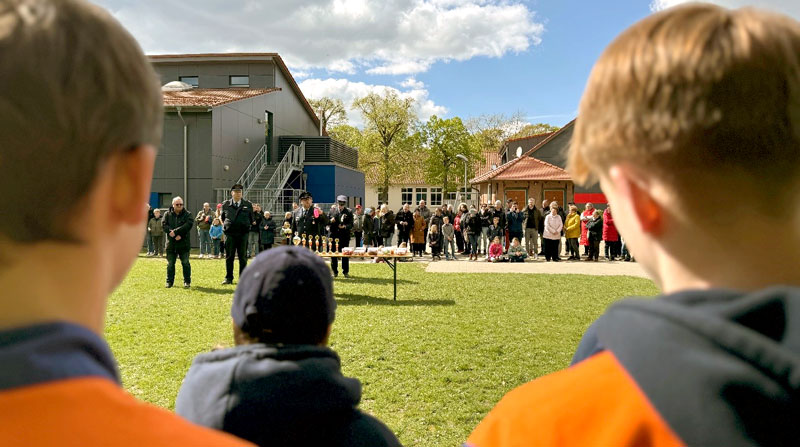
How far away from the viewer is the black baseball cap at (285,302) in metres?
1.73

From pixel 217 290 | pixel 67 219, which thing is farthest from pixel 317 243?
pixel 67 219

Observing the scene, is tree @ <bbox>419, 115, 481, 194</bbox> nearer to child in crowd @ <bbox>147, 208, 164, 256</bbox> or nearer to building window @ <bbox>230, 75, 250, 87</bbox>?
building window @ <bbox>230, 75, 250, 87</bbox>

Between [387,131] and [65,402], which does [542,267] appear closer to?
[65,402]

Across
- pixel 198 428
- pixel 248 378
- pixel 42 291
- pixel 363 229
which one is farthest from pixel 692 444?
pixel 363 229

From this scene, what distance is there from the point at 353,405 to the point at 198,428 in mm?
1024

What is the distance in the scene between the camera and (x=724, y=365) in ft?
2.49

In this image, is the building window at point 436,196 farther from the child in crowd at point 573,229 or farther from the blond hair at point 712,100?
the blond hair at point 712,100

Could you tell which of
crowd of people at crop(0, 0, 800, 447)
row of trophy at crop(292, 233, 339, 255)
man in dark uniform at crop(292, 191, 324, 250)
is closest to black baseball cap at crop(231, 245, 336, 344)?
crowd of people at crop(0, 0, 800, 447)

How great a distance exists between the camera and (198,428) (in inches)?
27.0

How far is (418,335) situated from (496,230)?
12.6m

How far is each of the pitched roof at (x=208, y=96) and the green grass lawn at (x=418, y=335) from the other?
12664mm

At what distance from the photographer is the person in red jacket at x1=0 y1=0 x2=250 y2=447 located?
0.61 meters

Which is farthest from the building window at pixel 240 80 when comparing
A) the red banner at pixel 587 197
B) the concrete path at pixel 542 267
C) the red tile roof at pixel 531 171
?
the red banner at pixel 587 197

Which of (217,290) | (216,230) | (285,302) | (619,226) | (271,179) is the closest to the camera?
(619,226)
